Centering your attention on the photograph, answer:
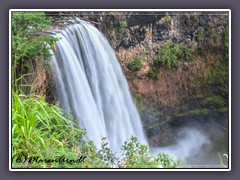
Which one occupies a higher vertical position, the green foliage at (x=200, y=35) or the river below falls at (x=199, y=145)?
the green foliage at (x=200, y=35)

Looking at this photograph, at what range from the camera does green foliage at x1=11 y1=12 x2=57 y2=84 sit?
3992 millimetres

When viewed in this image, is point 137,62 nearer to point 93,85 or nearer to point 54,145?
point 93,85

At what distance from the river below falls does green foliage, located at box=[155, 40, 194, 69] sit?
2.67 feet

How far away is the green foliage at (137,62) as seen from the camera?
5.01 m

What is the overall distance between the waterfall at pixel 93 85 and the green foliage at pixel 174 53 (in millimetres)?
551

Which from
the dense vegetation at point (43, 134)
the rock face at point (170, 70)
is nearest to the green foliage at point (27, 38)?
the dense vegetation at point (43, 134)

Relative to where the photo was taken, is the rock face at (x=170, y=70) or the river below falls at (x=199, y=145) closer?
the river below falls at (x=199, y=145)

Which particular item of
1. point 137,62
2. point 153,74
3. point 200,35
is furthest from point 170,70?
point 200,35

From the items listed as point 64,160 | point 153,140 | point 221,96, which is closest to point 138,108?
point 153,140

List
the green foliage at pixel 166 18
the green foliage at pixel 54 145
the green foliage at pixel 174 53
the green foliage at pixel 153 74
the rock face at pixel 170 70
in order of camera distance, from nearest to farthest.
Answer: the green foliage at pixel 54 145
the green foliage at pixel 166 18
the rock face at pixel 170 70
the green foliage at pixel 174 53
the green foliage at pixel 153 74

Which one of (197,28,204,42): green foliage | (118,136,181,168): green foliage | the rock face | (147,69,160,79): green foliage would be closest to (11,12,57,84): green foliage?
the rock face

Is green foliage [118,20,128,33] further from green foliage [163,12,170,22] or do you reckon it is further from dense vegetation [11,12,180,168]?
dense vegetation [11,12,180,168]

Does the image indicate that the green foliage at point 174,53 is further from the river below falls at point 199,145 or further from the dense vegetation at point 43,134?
the dense vegetation at point 43,134

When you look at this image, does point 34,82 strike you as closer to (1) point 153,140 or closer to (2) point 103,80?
(2) point 103,80
